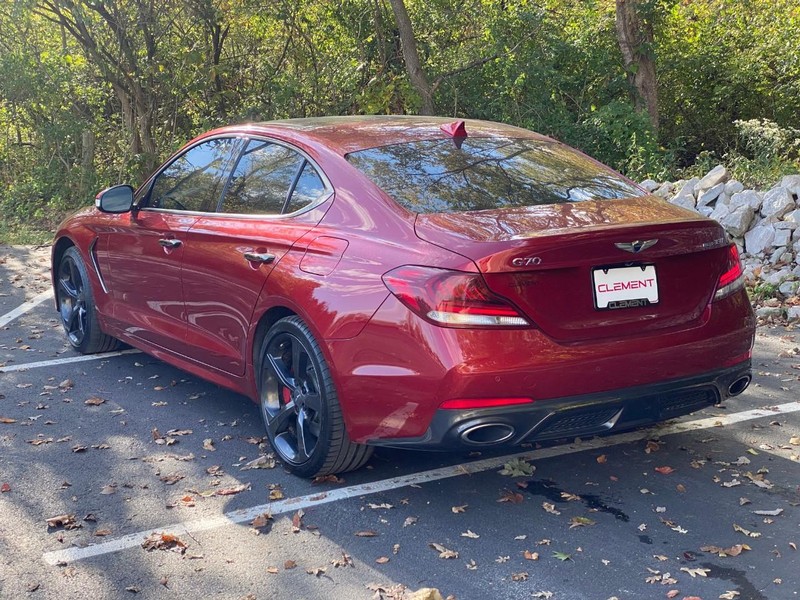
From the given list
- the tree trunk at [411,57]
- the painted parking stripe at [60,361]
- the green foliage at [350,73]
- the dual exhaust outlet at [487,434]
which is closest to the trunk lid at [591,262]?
the dual exhaust outlet at [487,434]

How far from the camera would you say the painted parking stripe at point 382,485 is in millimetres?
3836

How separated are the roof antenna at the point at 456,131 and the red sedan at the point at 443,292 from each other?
11 millimetres

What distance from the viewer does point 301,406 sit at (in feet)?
14.5

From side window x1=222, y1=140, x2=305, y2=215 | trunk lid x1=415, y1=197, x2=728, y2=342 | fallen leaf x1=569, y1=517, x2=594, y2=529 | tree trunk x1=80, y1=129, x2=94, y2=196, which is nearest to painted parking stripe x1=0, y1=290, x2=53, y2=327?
side window x1=222, y1=140, x2=305, y2=215

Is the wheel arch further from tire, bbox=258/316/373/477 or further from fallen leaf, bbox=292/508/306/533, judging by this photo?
fallen leaf, bbox=292/508/306/533

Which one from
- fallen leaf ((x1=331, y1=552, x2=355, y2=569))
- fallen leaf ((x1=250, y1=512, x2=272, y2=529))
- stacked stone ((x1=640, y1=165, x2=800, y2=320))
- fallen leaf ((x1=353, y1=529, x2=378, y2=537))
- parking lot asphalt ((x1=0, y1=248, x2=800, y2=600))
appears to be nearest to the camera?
parking lot asphalt ((x1=0, y1=248, x2=800, y2=600))

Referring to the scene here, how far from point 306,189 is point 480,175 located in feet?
2.74

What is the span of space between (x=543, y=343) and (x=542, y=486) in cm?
92

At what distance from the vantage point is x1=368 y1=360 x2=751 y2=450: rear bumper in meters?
3.70

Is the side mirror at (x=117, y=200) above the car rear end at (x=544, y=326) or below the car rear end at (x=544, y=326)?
above

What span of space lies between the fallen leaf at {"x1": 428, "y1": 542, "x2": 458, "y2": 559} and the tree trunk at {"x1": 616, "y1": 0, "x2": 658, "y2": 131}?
434 inches

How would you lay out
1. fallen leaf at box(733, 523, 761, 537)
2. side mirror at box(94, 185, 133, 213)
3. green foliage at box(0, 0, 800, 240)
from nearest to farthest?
fallen leaf at box(733, 523, 761, 537), side mirror at box(94, 185, 133, 213), green foliage at box(0, 0, 800, 240)

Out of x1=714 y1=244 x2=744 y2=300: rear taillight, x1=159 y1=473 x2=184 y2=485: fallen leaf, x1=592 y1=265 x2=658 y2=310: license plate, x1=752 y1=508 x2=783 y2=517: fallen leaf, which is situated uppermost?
x1=592 y1=265 x2=658 y2=310: license plate

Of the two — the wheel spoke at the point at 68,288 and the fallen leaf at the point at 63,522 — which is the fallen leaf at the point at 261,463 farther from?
the wheel spoke at the point at 68,288
